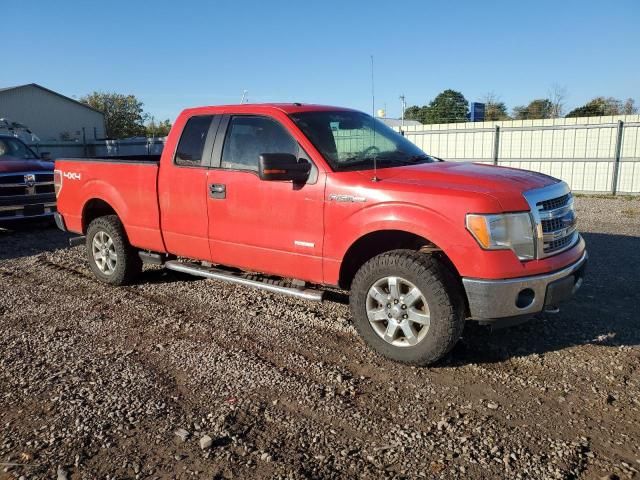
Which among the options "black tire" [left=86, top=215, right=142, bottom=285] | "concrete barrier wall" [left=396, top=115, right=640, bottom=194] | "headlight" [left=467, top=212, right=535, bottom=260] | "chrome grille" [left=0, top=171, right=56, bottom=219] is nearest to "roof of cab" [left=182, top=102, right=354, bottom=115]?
"black tire" [left=86, top=215, right=142, bottom=285]

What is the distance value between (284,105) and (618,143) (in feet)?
45.4

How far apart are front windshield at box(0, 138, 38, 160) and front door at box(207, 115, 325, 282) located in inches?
298

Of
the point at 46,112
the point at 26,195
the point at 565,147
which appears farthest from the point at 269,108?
the point at 46,112

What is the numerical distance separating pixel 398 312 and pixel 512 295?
83 centimetres

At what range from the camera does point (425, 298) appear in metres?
3.86

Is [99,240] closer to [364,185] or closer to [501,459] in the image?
[364,185]

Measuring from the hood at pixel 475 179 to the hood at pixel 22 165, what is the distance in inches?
325

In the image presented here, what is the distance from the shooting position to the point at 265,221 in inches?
189

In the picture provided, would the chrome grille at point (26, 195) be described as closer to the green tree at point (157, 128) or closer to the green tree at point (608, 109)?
the green tree at point (608, 109)

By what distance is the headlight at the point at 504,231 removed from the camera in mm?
3666

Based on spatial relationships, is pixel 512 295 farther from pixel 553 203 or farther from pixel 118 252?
pixel 118 252

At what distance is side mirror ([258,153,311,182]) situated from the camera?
4.29 metres

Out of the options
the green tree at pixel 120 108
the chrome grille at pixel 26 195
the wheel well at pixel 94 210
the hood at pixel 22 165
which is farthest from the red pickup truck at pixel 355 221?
the green tree at pixel 120 108

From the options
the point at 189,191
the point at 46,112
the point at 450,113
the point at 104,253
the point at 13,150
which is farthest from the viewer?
Result: the point at 46,112
